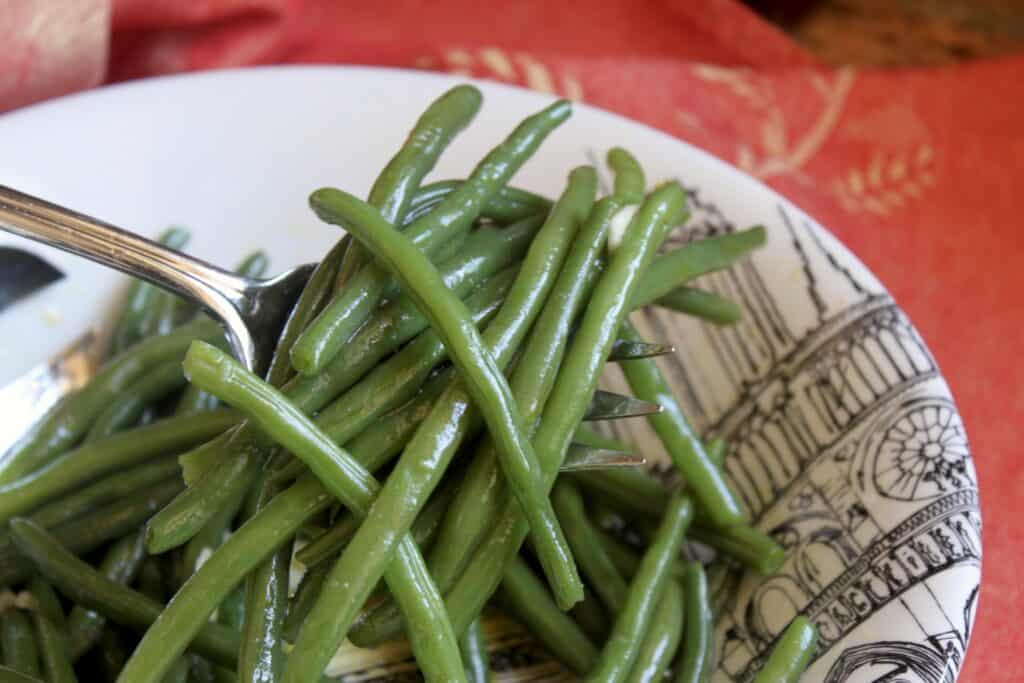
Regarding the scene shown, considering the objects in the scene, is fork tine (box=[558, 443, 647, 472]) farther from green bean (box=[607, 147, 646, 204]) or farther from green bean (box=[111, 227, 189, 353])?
green bean (box=[111, 227, 189, 353])

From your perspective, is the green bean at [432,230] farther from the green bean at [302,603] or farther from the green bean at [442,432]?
the green bean at [302,603]

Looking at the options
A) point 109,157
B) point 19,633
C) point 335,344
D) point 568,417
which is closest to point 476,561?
point 568,417

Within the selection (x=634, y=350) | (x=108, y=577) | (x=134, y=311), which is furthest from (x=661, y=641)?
(x=134, y=311)

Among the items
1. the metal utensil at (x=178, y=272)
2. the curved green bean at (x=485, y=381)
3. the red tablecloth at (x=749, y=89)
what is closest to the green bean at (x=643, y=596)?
the curved green bean at (x=485, y=381)

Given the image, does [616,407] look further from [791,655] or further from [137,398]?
[137,398]

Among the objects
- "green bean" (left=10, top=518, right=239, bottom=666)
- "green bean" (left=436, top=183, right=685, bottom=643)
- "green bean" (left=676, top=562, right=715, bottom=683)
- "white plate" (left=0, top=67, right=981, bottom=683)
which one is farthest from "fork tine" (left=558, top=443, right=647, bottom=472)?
"green bean" (left=10, top=518, right=239, bottom=666)
